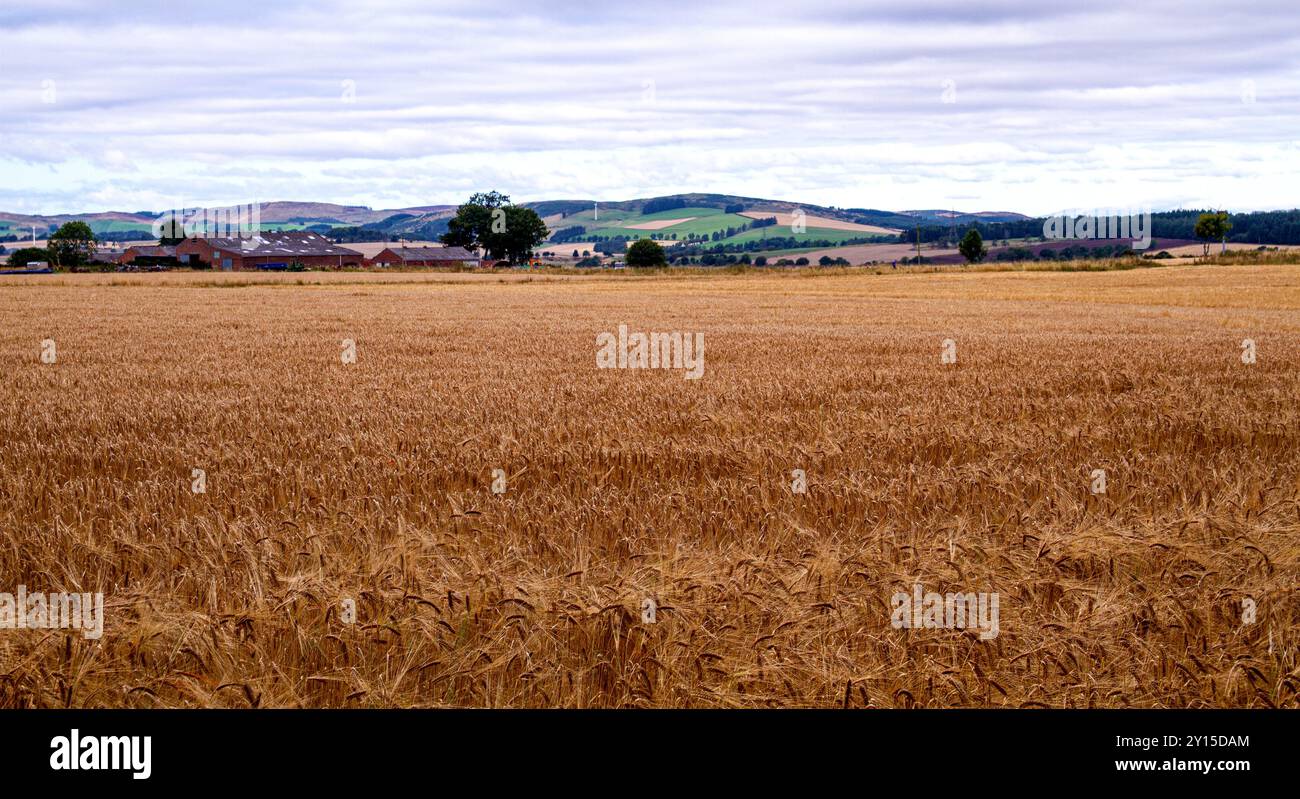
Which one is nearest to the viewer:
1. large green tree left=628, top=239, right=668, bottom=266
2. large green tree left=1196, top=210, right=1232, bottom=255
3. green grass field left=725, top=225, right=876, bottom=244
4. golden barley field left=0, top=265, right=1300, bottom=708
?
golden barley field left=0, top=265, right=1300, bottom=708

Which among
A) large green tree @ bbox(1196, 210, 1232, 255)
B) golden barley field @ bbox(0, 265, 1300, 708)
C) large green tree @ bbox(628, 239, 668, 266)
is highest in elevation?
large green tree @ bbox(1196, 210, 1232, 255)

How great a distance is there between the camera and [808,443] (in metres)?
9.06

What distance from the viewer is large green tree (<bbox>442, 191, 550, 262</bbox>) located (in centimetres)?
14338

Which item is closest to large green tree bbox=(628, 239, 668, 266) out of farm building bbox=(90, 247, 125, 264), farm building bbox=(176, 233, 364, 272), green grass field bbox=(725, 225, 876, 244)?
farm building bbox=(176, 233, 364, 272)

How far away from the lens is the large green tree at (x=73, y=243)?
141250 millimetres

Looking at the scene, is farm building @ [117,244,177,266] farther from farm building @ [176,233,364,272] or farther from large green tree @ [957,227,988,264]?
large green tree @ [957,227,988,264]

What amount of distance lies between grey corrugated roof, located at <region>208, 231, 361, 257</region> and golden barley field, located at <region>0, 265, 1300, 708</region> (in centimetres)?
13248

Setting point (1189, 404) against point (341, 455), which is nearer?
point (341, 455)

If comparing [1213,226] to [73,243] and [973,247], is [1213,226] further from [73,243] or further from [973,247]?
[73,243]

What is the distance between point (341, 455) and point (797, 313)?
28.2 m
